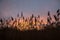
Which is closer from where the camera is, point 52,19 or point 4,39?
point 4,39

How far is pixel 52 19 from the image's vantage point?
4027 millimetres

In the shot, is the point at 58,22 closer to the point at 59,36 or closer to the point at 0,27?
the point at 59,36

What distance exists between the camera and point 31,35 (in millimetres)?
3701

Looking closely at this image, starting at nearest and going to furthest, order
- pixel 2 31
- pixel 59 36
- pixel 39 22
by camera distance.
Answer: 1. pixel 59 36
2. pixel 2 31
3. pixel 39 22

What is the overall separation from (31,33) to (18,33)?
12.8 inches

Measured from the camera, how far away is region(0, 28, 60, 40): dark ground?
11.8 feet

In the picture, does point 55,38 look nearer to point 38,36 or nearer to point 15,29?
point 38,36

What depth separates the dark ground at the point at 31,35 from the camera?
3588 millimetres

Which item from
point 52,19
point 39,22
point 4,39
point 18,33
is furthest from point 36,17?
point 4,39

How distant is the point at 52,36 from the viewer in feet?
11.8

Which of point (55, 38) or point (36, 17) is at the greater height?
point (36, 17)

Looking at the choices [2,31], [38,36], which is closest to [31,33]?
[38,36]

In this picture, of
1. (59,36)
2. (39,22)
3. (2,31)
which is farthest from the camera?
(39,22)

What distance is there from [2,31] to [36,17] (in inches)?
41.0
